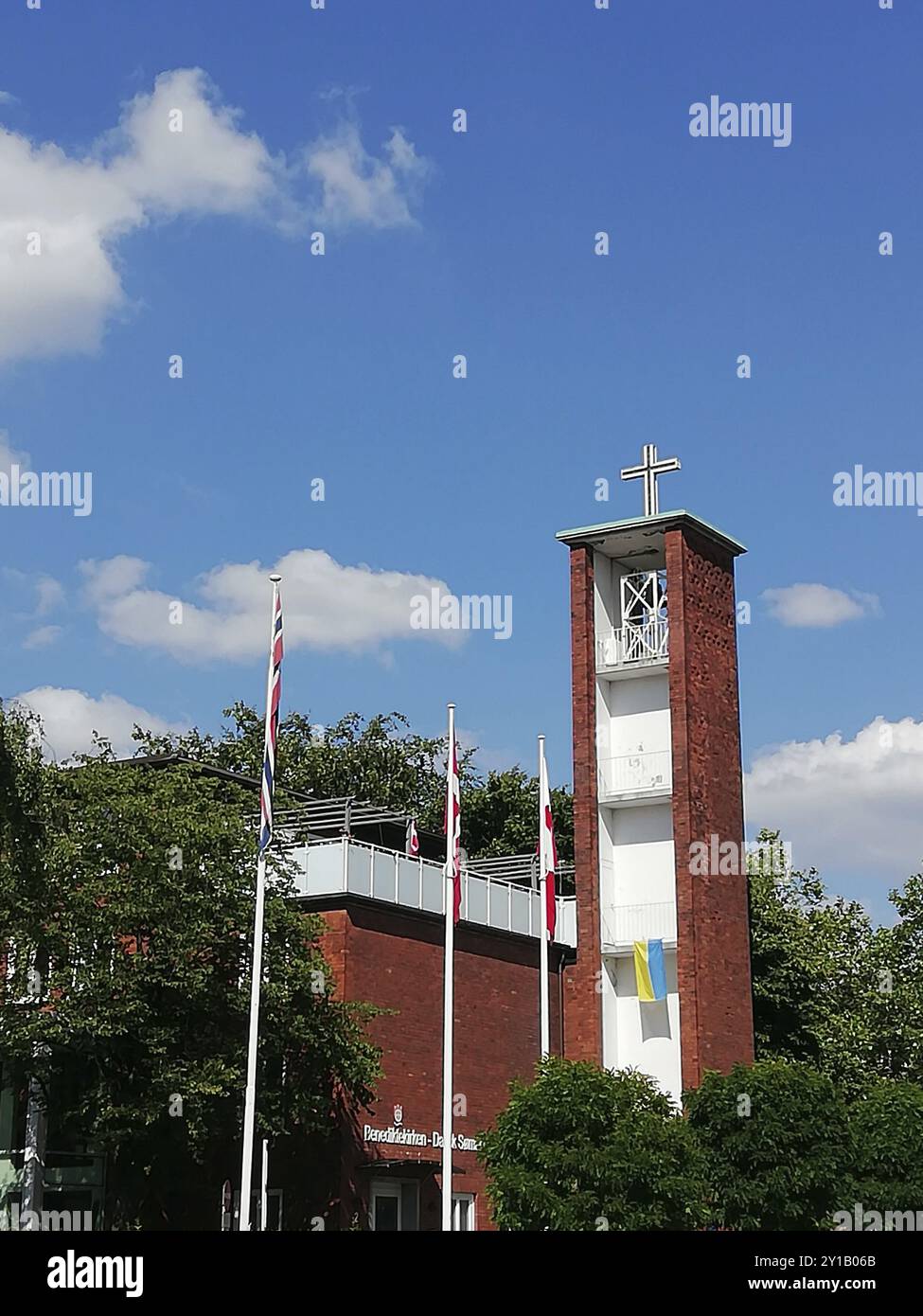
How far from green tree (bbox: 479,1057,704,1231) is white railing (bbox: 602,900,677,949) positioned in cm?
1131

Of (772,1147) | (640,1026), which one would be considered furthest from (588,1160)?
(640,1026)

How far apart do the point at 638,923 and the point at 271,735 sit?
18.8 metres

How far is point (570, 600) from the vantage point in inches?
1929

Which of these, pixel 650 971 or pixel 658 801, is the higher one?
pixel 658 801

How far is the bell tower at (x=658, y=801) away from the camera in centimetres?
4509

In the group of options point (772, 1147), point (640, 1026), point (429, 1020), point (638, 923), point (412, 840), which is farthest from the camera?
point (638, 923)

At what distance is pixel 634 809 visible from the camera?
47375mm

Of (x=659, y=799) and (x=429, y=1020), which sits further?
(x=659, y=799)

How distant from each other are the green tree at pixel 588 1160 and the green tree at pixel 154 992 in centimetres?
445

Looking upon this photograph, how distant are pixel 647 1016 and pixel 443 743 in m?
20.4

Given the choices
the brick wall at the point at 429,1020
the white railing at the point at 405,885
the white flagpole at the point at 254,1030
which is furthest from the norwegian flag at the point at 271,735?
the brick wall at the point at 429,1020

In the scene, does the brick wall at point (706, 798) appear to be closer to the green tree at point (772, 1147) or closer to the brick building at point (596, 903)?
the brick building at point (596, 903)

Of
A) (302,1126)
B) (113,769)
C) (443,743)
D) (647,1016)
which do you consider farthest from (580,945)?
(443,743)

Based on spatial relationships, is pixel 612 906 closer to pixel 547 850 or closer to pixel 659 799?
pixel 659 799
